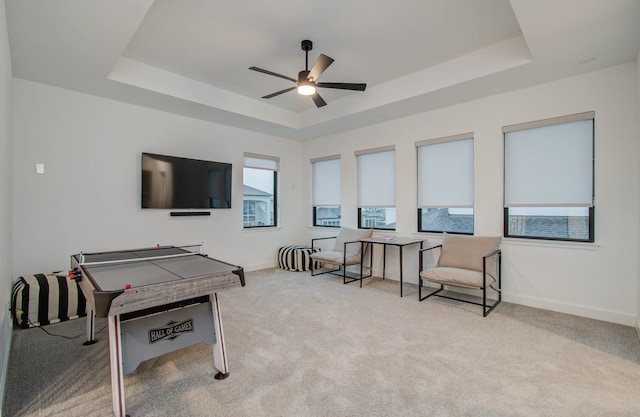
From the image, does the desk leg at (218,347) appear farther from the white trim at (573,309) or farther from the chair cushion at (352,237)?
the white trim at (573,309)

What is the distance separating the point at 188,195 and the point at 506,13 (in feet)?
14.8

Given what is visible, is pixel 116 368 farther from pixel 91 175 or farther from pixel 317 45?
pixel 317 45

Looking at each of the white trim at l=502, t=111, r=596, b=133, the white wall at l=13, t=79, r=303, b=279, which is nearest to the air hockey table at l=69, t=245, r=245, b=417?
the white wall at l=13, t=79, r=303, b=279

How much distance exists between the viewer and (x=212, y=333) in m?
2.21

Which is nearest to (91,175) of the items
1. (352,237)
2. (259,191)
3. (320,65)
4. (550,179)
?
(259,191)

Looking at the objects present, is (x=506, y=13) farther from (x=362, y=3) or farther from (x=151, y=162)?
(x=151, y=162)

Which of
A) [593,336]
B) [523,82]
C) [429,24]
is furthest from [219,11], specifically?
[593,336]

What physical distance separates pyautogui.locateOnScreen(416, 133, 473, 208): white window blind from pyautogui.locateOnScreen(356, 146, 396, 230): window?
528mm

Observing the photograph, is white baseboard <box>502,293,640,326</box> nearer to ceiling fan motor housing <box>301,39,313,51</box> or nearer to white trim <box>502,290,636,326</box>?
white trim <box>502,290,636,326</box>

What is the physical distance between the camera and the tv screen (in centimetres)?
430

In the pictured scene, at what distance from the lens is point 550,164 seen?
3.55 m

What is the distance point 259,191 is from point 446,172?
3404 millimetres

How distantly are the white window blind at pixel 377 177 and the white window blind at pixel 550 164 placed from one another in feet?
5.61

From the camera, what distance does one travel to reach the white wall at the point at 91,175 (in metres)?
3.47
